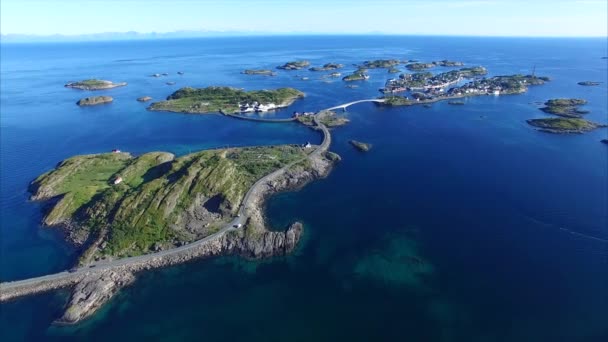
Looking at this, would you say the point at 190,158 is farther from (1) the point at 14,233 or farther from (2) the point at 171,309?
(2) the point at 171,309

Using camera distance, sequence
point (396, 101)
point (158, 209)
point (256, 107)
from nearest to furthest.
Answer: point (158, 209) < point (256, 107) < point (396, 101)

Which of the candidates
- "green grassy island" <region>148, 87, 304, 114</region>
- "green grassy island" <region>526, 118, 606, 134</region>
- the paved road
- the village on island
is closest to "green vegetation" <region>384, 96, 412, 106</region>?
"green grassy island" <region>148, 87, 304, 114</region>

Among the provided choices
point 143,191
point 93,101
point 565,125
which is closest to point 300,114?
point 143,191

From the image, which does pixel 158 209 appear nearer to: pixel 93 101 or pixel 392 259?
pixel 392 259

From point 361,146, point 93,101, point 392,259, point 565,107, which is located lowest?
point 392,259

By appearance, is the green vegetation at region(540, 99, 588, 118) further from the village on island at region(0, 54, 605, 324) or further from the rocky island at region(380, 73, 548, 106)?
the village on island at region(0, 54, 605, 324)

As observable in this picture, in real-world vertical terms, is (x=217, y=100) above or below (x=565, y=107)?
below

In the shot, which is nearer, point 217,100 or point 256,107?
point 256,107

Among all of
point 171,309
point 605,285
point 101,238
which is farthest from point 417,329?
point 101,238
